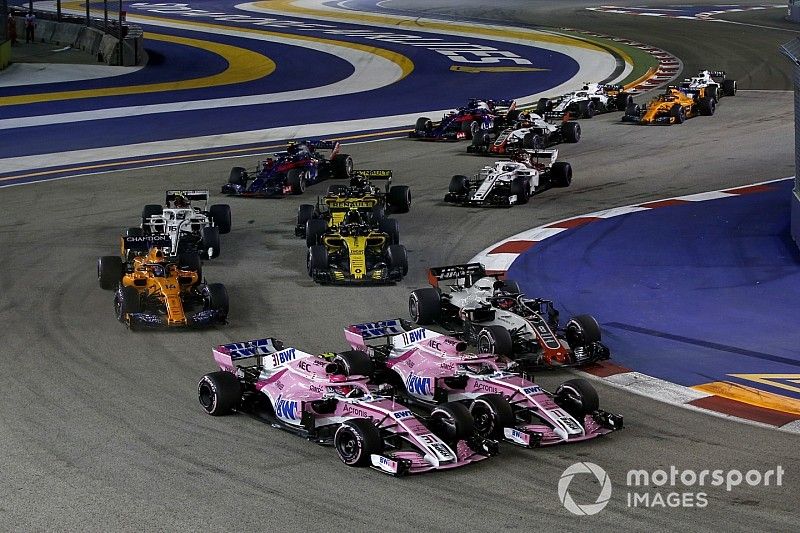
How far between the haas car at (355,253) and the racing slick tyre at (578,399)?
23.6 ft

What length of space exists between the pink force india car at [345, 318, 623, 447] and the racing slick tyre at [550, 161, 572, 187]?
13.7 m

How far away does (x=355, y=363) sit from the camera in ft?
49.5

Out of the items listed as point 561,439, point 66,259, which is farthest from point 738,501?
point 66,259

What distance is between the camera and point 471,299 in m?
18.3

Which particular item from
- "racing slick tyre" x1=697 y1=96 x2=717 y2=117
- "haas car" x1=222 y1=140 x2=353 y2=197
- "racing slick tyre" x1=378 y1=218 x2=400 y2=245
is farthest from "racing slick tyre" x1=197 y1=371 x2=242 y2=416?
"racing slick tyre" x1=697 y1=96 x2=717 y2=117

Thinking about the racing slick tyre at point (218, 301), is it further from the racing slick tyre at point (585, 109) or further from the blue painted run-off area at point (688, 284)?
the racing slick tyre at point (585, 109)

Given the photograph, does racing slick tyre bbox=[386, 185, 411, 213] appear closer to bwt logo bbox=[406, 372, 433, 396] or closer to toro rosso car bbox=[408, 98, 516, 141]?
toro rosso car bbox=[408, 98, 516, 141]

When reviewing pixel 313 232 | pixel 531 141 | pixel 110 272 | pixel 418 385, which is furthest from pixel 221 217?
pixel 531 141

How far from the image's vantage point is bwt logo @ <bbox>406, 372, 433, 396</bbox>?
15.0m

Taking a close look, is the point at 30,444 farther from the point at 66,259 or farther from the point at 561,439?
the point at 66,259

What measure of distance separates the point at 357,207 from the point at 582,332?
7990mm

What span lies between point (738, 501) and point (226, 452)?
5118 mm

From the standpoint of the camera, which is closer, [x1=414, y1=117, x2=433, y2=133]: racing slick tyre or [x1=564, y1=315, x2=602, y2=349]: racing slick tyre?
[x1=564, y1=315, x2=602, y2=349]: racing slick tyre

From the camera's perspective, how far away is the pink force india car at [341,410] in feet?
42.8
